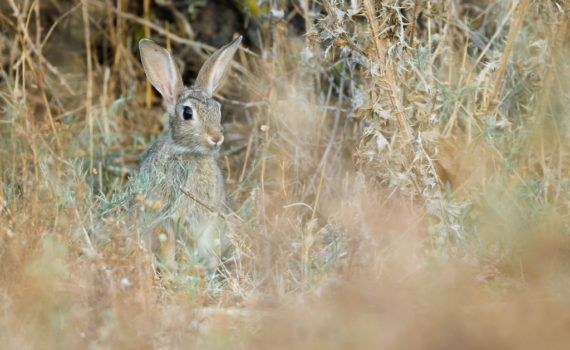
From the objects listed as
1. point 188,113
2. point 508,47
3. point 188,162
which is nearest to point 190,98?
point 188,113

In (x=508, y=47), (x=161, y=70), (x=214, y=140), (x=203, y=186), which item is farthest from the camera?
(x=161, y=70)

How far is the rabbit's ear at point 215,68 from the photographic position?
4.55 m

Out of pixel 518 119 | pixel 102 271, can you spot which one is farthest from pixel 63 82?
pixel 518 119

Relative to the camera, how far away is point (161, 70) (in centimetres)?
450

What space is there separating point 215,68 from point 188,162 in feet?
2.22

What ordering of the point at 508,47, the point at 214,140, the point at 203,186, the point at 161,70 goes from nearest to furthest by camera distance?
the point at 508,47, the point at 214,140, the point at 203,186, the point at 161,70

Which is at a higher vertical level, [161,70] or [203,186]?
[161,70]

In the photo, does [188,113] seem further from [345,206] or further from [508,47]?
[508,47]

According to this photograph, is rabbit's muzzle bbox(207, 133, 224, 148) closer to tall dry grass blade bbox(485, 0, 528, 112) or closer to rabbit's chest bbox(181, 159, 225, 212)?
rabbit's chest bbox(181, 159, 225, 212)

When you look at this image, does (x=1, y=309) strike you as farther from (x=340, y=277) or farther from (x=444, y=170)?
(x=444, y=170)

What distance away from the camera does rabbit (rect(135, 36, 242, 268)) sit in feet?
13.7

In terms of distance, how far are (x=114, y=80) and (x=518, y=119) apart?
127 inches

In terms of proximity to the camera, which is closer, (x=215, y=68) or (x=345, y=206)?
(x=345, y=206)

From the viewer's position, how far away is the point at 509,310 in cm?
281
